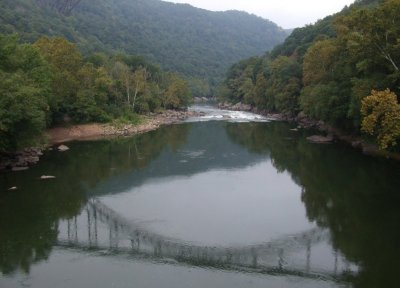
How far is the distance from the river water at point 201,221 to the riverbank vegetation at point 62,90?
14.1ft

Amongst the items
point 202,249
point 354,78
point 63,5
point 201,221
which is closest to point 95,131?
point 354,78

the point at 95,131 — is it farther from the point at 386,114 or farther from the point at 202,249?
the point at 202,249

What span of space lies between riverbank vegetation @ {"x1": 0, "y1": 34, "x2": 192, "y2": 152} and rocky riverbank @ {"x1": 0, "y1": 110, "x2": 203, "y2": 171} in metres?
1.22

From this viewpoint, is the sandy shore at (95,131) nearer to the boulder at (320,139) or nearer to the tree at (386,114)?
the boulder at (320,139)

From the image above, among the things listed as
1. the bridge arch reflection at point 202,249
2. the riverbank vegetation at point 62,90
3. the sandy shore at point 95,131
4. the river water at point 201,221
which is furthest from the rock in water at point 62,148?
the bridge arch reflection at point 202,249

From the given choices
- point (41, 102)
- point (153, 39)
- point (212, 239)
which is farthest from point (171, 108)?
point (153, 39)

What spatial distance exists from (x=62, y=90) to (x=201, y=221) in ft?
115

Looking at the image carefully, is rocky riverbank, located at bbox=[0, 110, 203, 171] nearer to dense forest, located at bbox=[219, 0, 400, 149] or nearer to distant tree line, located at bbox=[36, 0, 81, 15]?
dense forest, located at bbox=[219, 0, 400, 149]

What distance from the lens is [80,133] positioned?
54.8m

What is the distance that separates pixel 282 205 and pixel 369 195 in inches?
235

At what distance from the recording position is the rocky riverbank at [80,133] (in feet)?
118

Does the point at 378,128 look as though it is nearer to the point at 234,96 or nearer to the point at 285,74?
the point at 285,74

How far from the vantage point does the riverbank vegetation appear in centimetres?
3378

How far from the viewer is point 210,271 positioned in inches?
722
